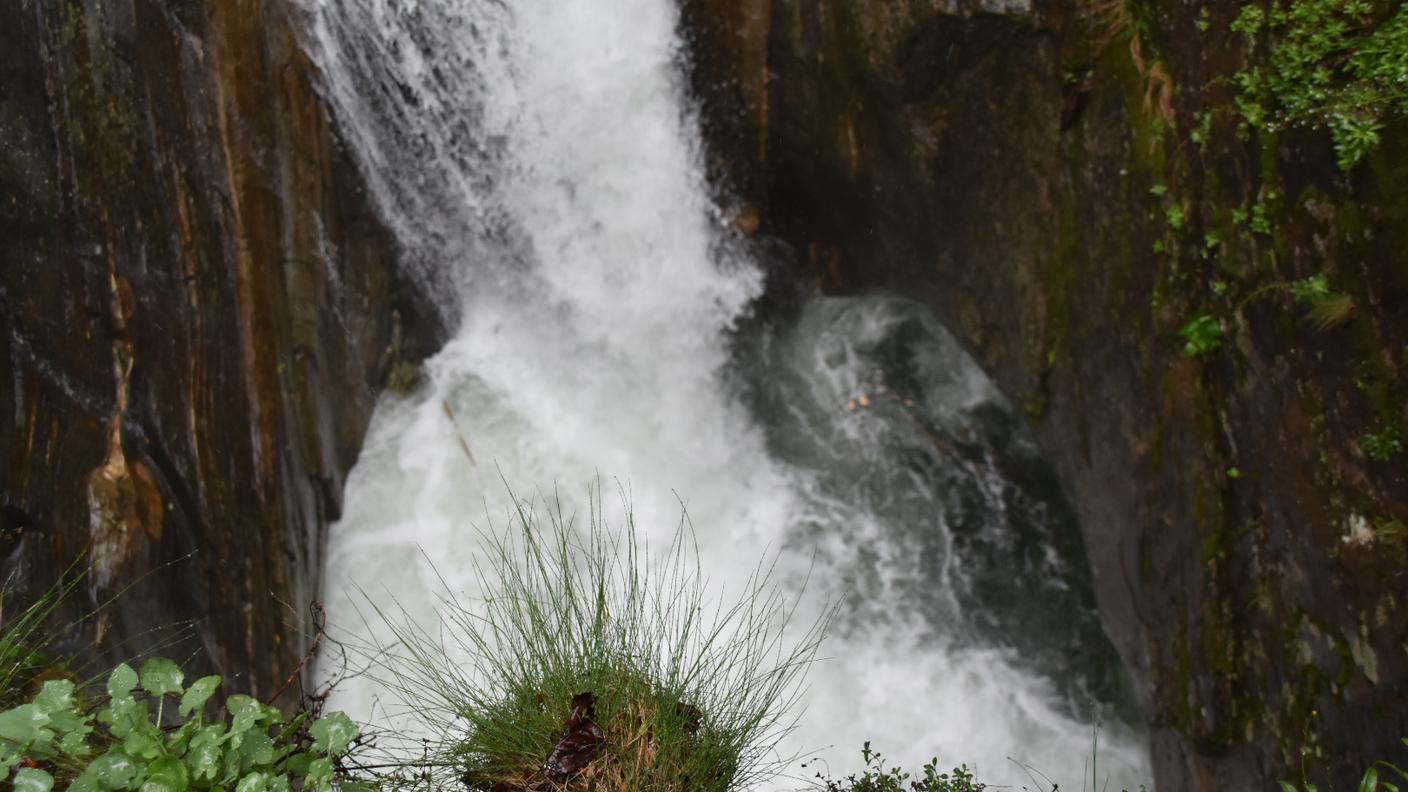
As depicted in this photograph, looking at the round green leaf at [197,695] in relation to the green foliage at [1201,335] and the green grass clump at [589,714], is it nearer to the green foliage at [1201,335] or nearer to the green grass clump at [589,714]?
the green grass clump at [589,714]

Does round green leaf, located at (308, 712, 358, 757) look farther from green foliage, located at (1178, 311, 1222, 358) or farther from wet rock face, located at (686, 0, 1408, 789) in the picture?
green foliage, located at (1178, 311, 1222, 358)

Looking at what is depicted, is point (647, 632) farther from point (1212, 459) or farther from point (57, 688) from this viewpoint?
point (1212, 459)

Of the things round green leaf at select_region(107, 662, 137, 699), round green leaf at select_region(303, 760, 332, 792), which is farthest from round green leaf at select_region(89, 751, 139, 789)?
round green leaf at select_region(303, 760, 332, 792)

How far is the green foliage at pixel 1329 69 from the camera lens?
308 cm

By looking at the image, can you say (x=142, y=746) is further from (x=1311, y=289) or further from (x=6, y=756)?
(x=1311, y=289)

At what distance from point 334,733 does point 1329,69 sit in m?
3.55

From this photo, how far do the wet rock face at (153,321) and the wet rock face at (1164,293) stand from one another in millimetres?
2890

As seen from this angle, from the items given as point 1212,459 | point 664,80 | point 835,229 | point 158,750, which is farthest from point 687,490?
point 158,750

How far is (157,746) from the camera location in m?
1.77

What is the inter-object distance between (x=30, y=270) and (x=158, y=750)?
2524 millimetres

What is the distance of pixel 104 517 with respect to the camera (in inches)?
139

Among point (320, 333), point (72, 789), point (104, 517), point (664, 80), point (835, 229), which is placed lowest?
point (72, 789)

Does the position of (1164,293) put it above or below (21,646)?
above

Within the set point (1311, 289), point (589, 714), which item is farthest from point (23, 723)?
point (1311, 289)
